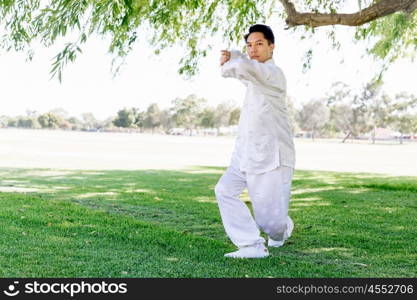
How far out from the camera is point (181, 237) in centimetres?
547

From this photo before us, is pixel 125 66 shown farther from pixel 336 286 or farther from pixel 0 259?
pixel 336 286

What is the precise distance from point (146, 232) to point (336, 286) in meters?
2.53

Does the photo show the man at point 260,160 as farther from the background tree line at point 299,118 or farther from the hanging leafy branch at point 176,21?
the background tree line at point 299,118

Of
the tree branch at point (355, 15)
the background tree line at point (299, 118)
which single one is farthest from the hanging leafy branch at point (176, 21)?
the background tree line at point (299, 118)

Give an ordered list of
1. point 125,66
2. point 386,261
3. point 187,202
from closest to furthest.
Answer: point 386,261 < point 125,66 < point 187,202

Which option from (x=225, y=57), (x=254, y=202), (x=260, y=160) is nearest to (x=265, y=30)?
(x=225, y=57)

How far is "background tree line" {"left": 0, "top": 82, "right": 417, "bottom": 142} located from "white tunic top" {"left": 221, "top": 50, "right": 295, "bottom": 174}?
284 feet

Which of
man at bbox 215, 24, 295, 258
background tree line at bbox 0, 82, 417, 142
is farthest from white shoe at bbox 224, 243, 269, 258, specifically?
background tree line at bbox 0, 82, 417, 142

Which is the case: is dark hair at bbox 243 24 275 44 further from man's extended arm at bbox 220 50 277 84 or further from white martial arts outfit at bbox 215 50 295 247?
man's extended arm at bbox 220 50 277 84

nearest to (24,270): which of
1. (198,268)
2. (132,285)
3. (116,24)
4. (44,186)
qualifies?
(132,285)

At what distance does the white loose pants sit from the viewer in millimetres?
4402

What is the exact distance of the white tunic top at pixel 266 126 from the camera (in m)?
4.36

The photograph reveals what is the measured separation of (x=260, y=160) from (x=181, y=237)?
61.6 inches

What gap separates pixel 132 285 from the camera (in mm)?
3594
